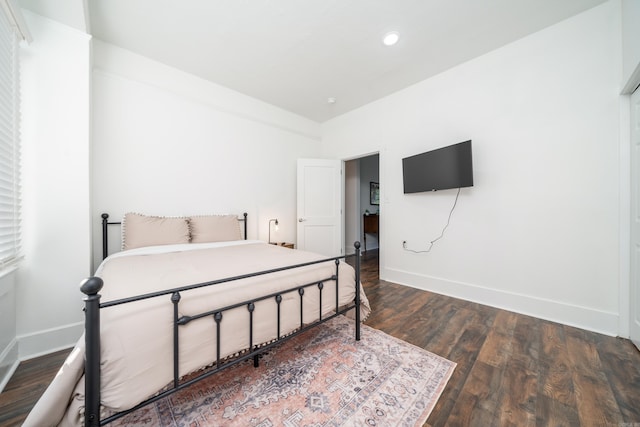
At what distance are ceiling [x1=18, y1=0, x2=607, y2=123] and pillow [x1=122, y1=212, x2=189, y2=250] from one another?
5.69ft

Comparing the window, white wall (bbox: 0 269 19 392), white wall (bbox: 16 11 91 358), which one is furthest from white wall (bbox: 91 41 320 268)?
white wall (bbox: 0 269 19 392)

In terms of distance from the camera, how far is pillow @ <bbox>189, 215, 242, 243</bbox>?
2777mm

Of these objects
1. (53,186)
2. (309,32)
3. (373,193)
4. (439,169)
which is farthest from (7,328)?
(373,193)

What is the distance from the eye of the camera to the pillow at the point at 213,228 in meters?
2.78

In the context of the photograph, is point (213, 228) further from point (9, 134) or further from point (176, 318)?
point (176, 318)

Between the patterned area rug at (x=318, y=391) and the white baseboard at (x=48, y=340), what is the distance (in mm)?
1220

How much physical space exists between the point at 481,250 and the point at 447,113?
1761 millimetres

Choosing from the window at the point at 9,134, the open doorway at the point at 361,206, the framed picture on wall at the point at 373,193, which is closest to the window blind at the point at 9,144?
the window at the point at 9,134

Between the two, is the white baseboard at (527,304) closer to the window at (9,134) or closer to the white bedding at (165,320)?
the white bedding at (165,320)

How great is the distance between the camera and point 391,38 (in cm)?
234

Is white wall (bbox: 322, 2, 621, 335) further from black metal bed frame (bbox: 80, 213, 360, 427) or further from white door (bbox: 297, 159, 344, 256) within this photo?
black metal bed frame (bbox: 80, 213, 360, 427)

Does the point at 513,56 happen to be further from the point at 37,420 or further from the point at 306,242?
the point at 37,420

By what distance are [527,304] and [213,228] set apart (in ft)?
11.8

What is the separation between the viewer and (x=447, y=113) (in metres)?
2.93
